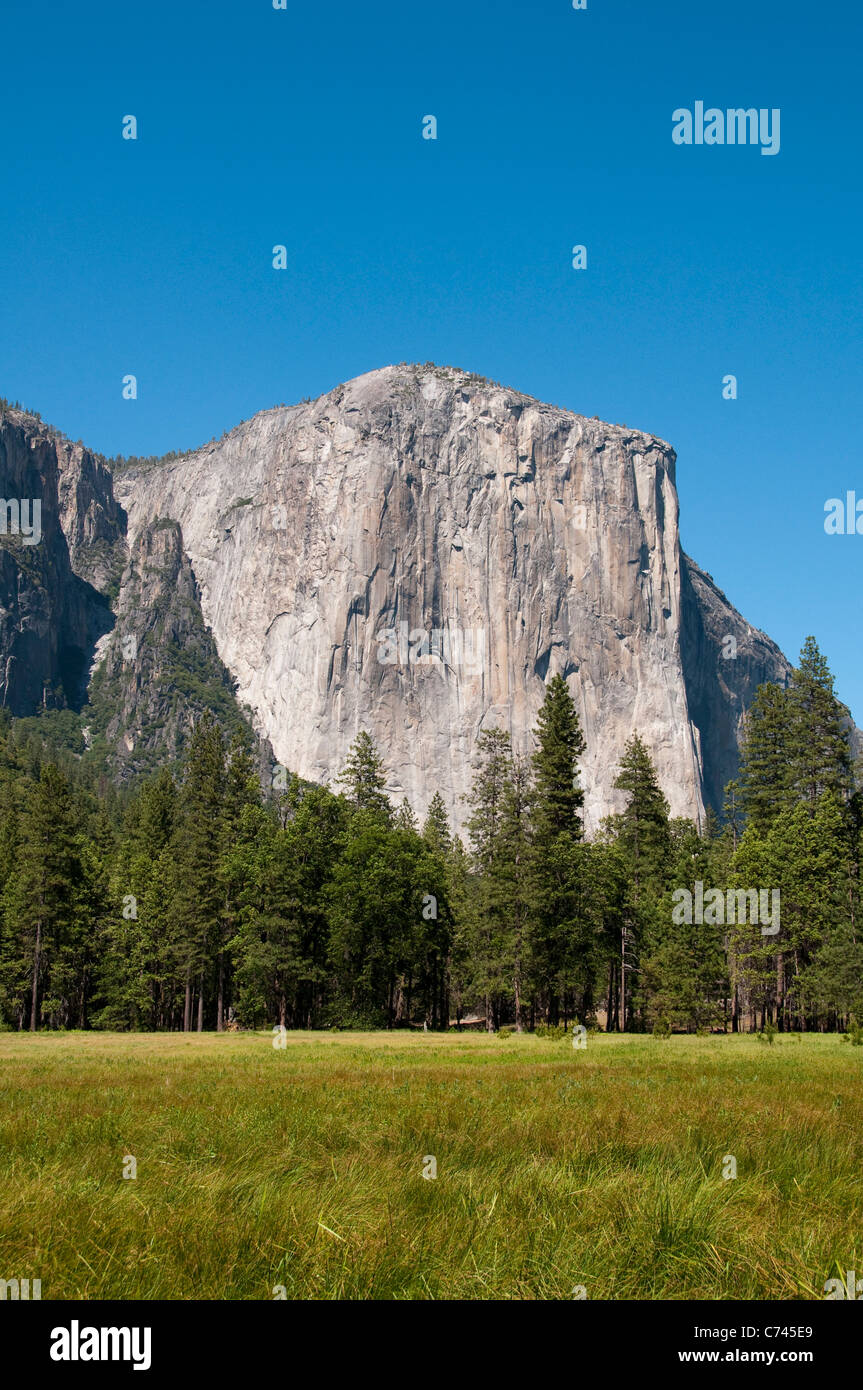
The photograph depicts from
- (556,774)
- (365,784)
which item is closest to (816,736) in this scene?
(556,774)

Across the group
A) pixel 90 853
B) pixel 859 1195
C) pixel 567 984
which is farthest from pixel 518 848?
pixel 859 1195

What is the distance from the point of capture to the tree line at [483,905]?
44.5m

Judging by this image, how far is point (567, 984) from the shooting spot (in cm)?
4550

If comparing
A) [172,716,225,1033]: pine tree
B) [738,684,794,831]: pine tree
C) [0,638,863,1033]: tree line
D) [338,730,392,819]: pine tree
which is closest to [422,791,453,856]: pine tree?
[0,638,863,1033]: tree line

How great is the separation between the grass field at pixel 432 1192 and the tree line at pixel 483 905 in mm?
31756

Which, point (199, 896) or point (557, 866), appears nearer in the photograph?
point (557, 866)

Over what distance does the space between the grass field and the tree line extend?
1250 inches

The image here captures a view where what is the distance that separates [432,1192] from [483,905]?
43.3 m

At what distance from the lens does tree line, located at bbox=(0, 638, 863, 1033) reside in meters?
44.5

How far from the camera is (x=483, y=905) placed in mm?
49719

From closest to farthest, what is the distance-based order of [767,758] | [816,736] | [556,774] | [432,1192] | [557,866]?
[432,1192] → [557,866] → [556,774] → [816,736] → [767,758]

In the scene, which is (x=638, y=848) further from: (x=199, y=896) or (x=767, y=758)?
(x=199, y=896)
